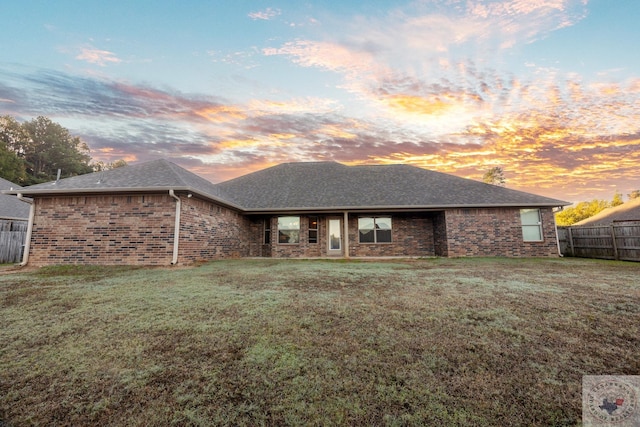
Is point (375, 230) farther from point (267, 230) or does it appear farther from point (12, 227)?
point (12, 227)

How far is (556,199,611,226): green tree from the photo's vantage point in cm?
4644

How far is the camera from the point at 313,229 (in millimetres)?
13891

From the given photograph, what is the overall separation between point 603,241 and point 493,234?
4.37 m

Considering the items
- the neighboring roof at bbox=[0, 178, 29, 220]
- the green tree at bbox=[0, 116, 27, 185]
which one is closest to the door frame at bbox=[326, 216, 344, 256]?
the neighboring roof at bbox=[0, 178, 29, 220]

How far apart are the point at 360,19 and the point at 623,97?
456 inches

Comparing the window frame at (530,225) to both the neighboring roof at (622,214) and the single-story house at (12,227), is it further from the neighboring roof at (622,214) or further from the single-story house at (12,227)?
the single-story house at (12,227)

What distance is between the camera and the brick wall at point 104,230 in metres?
8.67

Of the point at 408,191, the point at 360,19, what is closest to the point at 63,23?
the point at 360,19

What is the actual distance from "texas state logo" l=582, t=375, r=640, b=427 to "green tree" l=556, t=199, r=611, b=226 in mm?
60449

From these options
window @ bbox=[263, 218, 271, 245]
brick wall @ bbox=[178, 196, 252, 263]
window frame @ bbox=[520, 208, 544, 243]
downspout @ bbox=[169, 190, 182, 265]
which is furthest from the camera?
window @ bbox=[263, 218, 271, 245]

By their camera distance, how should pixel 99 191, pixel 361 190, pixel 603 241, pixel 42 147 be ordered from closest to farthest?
pixel 99 191
pixel 603 241
pixel 361 190
pixel 42 147

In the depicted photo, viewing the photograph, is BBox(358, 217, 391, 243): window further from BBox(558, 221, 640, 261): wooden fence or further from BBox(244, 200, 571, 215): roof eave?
BBox(558, 221, 640, 261): wooden fence

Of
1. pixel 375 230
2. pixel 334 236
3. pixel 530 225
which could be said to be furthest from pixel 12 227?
pixel 530 225

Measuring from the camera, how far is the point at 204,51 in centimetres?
1045
